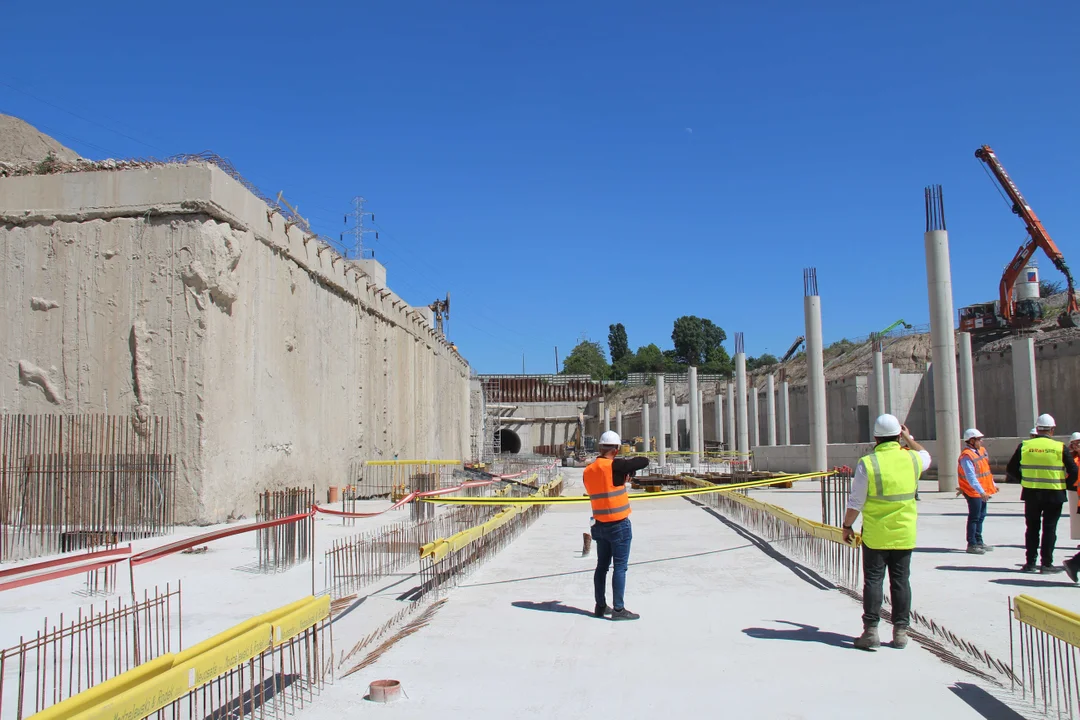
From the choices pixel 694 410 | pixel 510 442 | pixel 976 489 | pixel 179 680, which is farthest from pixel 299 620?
pixel 510 442

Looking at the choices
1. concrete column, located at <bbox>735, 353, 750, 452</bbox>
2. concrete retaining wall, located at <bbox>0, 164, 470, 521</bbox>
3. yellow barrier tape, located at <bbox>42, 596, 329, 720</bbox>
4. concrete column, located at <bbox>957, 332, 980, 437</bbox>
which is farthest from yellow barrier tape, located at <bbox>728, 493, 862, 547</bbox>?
concrete column, located at <bbox>735, 353, 750, 452</bbox>

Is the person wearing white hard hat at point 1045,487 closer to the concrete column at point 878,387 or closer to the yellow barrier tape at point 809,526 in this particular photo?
the yellow barrier tape at point 809,526

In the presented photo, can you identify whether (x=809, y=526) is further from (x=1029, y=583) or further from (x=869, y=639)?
(x=869, y=639)

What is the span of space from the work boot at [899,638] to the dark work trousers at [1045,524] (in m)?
3.61

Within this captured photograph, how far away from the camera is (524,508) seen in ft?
43.4

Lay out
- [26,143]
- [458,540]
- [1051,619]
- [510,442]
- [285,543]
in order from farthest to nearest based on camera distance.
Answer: [510,442] → [26,143] → [285,543] → [458,540] → [1051,619]

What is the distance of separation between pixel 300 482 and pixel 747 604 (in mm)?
12246

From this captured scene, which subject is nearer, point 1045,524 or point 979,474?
point 1045,524

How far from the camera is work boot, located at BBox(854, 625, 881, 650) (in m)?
5.09

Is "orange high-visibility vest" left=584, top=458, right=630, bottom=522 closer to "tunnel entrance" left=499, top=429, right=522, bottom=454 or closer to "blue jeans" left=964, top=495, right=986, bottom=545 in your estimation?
"blue jeans" left=964, top=495, right=986, bottom=545

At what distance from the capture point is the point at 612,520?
623 centimetres

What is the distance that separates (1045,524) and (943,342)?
14116 millimetres

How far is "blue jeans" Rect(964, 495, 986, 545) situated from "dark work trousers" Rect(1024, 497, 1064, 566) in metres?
1.15

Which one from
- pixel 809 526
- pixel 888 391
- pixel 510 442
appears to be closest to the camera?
pixel 809 526
